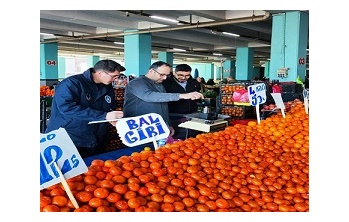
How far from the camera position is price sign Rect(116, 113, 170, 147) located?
219 centimetres

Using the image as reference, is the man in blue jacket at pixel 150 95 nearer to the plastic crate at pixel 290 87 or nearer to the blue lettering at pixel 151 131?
the blue lettering at pixel 151 131

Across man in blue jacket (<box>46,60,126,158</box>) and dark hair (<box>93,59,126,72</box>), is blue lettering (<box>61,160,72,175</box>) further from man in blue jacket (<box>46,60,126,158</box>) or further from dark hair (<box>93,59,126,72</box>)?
dark hair (<box>93,59,126,72</box>)

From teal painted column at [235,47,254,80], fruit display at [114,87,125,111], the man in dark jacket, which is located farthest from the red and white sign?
the man in dark jacket

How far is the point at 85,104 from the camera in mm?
2682

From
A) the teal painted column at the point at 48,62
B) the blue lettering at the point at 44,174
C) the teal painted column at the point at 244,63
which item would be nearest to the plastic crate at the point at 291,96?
the blue lettering at the point at 44,174

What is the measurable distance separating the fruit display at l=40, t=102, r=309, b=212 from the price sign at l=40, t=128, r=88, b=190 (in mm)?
110

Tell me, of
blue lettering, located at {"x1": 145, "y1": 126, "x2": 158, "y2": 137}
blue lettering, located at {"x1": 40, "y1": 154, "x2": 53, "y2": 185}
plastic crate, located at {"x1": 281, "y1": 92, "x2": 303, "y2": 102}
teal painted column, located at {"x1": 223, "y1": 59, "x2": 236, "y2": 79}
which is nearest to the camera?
blue lettering, located at {"x1": 40, "y1": 154, "x2": 53, "y2": 185}

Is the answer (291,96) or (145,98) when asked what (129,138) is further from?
(291,96)

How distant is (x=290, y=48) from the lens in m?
7.58

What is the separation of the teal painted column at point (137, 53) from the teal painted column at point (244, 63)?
644 cm

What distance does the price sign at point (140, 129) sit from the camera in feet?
7.19
